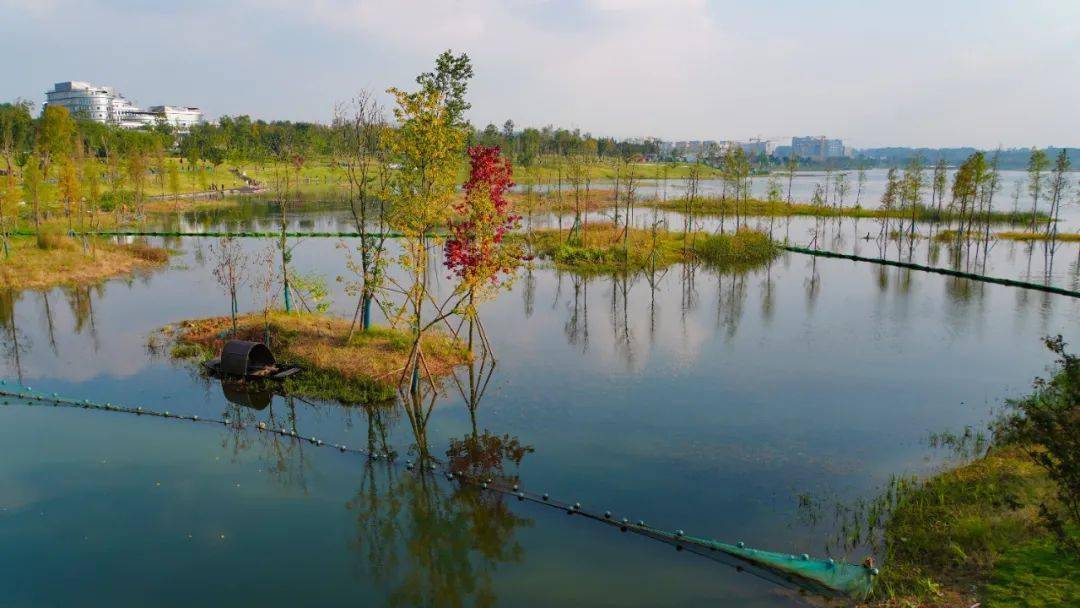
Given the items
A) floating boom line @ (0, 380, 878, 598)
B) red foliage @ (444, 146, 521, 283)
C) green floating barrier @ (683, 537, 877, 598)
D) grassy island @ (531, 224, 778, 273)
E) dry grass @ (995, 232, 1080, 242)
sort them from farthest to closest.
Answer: dry grass @ (995, 232, 1080, 242), grassy island @ (531, 224, 778, 273), red foliage @ (444, 146, 521, 283), floating boom line @ (0, 380, 878, 598), green floating barrier @ (683, 537, 877, 598)

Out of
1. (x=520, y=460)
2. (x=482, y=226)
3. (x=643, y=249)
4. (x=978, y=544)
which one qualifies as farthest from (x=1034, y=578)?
(x=643, y=249)

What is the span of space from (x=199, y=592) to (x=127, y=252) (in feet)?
90.6

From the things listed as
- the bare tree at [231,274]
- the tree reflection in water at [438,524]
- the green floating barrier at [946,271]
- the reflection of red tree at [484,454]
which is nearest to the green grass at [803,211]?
the green floating barrier at [946,271]

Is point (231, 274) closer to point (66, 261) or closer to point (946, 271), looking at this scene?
point (66, 261)

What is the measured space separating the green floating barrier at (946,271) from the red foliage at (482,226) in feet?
66.2

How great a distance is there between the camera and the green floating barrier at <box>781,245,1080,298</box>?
24.5 meters

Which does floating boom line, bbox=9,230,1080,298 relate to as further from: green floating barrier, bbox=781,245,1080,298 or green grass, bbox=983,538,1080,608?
green grass, bbox=983,538,1080,608

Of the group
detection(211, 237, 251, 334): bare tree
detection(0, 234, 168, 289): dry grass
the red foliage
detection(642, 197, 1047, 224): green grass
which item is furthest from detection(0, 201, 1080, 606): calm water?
detection(642, 197, 1047, 224): green grass

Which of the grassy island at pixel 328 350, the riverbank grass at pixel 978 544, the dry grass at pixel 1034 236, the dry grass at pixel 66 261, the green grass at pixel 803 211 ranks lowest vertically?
the riverbank grass at pixel 978 544

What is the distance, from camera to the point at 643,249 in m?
31.7

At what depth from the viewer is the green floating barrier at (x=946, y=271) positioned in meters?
24.5

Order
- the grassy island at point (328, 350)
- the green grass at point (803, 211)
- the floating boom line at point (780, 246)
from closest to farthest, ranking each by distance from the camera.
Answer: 1. the grassy island at point (328, 350)
2. the floating boom line at point (780, 246)
3. the green grass at point (803, 211)

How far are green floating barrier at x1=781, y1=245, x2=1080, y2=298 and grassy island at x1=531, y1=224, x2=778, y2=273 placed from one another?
Result: 172 centimetres

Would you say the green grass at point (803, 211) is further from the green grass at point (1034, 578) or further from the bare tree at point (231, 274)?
the green grass at point (1034, 578)
